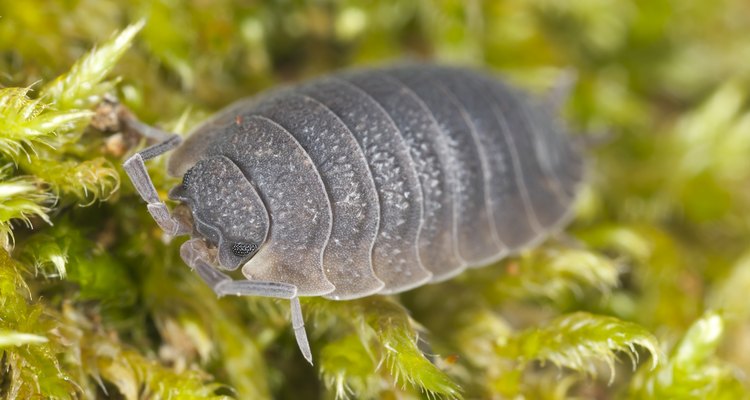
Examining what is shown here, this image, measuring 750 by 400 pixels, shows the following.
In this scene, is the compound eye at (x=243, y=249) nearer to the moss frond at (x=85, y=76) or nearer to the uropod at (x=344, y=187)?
the uropod at (x=344, y=187)

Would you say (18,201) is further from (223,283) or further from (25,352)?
(223,283)

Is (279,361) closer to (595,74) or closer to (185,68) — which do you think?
(185,68)

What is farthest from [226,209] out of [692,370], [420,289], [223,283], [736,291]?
[736,291]

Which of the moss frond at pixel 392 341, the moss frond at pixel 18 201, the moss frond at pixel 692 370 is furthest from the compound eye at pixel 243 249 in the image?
the moss frond at pixel 692 370

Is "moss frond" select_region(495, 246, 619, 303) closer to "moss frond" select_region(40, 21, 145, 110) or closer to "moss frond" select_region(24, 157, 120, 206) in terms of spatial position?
"moss frond" select_region(24, 157, 120, 206)

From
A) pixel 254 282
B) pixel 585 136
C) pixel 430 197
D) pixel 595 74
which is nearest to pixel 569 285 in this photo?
pixel 430 197

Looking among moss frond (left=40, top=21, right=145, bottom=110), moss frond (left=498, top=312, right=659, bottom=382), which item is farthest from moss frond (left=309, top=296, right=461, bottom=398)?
moss frond (left=40, top=21, right=145, bottom=110)
